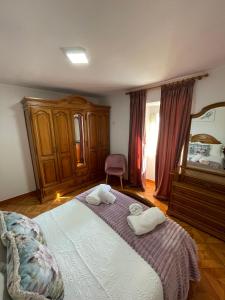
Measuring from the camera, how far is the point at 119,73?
2025 millimetres

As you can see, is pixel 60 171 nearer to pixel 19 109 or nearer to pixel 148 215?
pixel 19 109

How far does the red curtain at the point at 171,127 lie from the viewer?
2203 mm

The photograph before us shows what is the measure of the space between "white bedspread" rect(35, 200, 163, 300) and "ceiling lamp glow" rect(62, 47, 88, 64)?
172 centimetres

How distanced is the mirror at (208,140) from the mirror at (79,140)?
85.9 inches

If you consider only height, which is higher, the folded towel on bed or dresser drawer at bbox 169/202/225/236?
the folded towel on bed

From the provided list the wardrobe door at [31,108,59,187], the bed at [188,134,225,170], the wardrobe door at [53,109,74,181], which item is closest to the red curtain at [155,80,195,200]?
the bed at [188,134,225,170]

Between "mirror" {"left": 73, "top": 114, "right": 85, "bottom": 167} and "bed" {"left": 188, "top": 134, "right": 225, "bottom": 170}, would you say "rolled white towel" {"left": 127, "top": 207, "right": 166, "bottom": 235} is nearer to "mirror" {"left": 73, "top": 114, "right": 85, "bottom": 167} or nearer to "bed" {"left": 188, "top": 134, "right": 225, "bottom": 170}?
"bed" {"left": 188, "top": 134, "right": 225, "bottom": 170}

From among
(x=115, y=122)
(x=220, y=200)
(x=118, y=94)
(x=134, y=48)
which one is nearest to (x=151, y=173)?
(x=115, y=122)

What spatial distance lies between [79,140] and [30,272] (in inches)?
103

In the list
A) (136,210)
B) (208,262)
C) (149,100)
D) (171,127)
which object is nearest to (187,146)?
(171,127)

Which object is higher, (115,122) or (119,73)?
(119,73)

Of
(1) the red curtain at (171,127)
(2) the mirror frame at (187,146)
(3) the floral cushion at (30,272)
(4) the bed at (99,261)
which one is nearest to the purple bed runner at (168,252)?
(4) the bed at (99,261)

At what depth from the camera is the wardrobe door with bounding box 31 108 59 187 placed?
2.48 meters

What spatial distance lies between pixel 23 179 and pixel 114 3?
3196 millimetres
